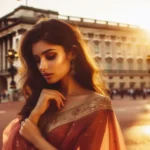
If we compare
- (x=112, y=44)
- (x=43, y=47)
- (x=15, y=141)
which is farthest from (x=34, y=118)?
(x=112, y=44)

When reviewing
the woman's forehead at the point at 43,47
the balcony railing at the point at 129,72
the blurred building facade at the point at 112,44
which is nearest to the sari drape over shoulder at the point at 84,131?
the woman's forehead at the point at 43,47

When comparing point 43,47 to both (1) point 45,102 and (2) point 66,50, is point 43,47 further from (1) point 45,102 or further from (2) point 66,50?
(1) point 45,102

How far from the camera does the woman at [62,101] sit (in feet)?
5.02

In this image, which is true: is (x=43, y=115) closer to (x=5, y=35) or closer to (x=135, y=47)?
(x=5, y=35)

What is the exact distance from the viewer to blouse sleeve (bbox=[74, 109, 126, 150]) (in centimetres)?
150

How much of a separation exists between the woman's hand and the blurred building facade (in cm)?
4582

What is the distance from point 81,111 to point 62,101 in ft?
0.42

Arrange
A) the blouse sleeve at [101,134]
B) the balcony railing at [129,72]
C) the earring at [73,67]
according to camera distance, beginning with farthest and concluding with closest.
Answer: the balcony railing at [129,72]
the earring at [73,67]
the blouse sleeve at [101,134]

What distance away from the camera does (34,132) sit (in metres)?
1.58

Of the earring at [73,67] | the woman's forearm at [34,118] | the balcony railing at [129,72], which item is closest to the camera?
the woman's forearm at [34,118]

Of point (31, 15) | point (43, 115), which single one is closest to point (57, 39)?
point (43, 115)

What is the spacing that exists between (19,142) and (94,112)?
15.4 inches

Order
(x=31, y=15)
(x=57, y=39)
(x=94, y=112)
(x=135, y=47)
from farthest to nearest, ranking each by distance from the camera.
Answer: (x=135, y=47)
(x=31, y=15)
(x=57, y=39)
(x=94, y=112)

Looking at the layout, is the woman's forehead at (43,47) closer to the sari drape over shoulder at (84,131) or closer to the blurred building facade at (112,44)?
the sari drape over shoulder at (84,131)
